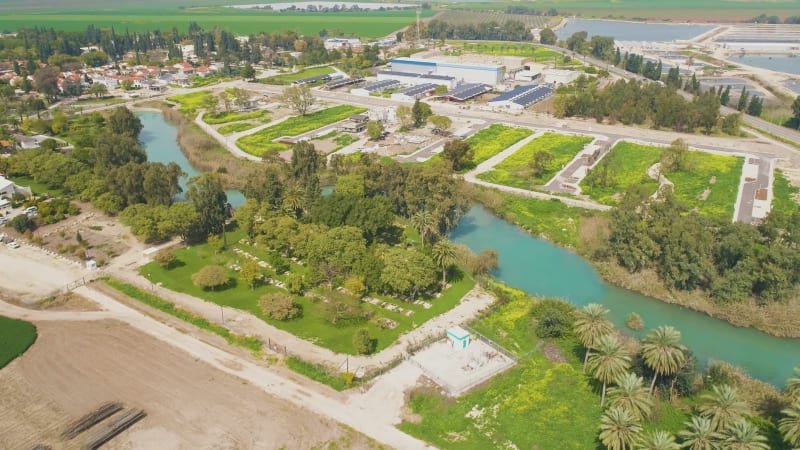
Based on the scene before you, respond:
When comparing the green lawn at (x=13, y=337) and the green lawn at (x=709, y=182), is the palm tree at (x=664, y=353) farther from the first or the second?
the green lawn at (x=13, y=337)

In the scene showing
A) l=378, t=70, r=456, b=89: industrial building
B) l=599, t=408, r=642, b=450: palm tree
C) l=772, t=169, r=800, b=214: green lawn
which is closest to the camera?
l=599, t=408, r=642, b=450: palm tree

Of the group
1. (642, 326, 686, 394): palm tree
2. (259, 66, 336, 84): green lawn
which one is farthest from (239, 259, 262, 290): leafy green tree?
(259, 66, 336, 84): green lawn

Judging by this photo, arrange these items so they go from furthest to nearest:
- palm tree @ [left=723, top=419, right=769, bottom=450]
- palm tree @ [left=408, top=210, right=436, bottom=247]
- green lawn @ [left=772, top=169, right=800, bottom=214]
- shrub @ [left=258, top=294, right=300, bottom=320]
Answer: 1. green lawn @ [left=772, top=169, right=800, bottom=214]
2. palm tree @ [left=408, top=210, right=436, bottom=247]
3. shrub @ [left=258, top=294, right=300, bottom=320]
4. palm tree @ [left=723, top=419, right=769, bottom=450]

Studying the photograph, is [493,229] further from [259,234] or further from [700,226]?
[259,234]

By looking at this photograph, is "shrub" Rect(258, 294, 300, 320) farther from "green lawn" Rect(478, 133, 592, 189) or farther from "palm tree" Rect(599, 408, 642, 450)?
"green lawn" Rect(478, 133, 592, 189)

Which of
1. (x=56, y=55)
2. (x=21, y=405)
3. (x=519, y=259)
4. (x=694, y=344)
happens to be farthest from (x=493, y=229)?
(x=56, y=55)

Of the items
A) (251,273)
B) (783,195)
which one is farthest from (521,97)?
(251,273)

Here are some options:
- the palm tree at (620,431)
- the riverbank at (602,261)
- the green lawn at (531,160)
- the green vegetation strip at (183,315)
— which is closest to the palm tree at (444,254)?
the riverbank at (602,261)

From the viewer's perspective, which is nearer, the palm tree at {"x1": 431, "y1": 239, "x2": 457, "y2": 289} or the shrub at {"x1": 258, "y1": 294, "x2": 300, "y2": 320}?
the shrub at {"x1": 258, "y1": 294, "x2": 300, "y2": 320}
